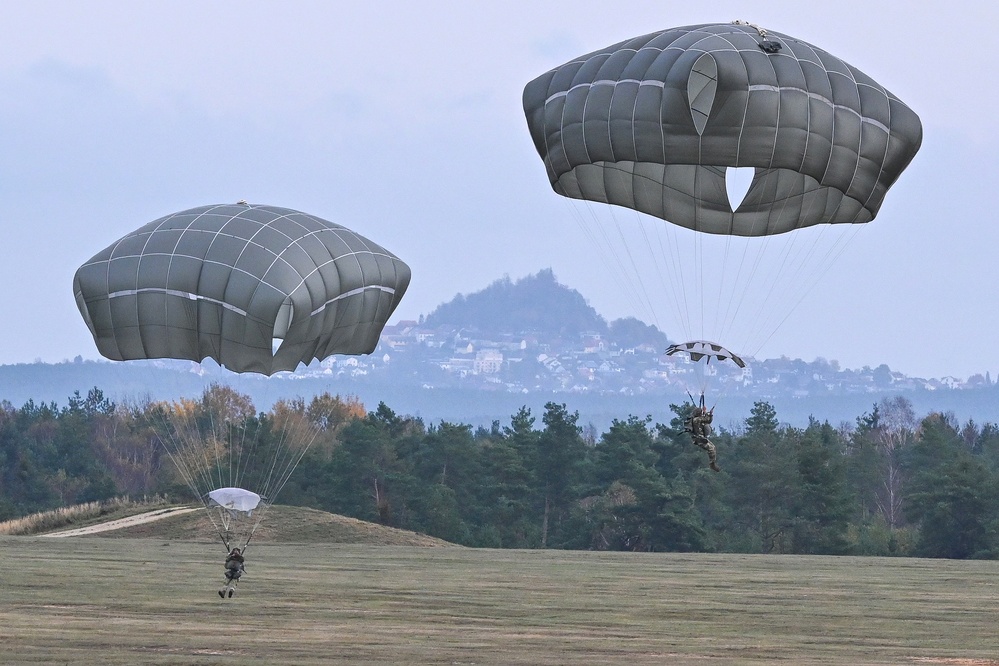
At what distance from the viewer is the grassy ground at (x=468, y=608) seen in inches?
1245

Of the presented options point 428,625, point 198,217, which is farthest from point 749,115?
point 428,625

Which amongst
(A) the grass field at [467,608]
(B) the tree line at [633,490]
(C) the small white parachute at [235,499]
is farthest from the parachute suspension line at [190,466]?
(A) the grass field at [467,608]

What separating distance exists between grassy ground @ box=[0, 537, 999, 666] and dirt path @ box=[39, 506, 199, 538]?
10.8 feet

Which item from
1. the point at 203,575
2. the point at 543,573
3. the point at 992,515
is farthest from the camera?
the point at 992,515

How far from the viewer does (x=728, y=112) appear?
1180 inches

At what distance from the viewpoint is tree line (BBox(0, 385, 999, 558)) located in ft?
249

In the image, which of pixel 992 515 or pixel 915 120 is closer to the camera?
pixel 915 120

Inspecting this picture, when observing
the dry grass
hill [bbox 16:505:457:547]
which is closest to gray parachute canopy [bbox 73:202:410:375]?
hill [bbox 16:505:457:547]

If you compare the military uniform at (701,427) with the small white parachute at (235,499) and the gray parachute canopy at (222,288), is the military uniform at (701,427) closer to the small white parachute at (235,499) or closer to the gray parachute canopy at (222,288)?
the gray parachute canopy at (222,288)

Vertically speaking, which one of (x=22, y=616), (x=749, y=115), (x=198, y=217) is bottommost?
(x=22, y=616)

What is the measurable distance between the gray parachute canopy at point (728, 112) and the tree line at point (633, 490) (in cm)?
4381

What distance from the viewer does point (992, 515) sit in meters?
73.3

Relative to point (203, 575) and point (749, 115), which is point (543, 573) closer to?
point (203, 575)

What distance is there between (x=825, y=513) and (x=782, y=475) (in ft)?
11.5
